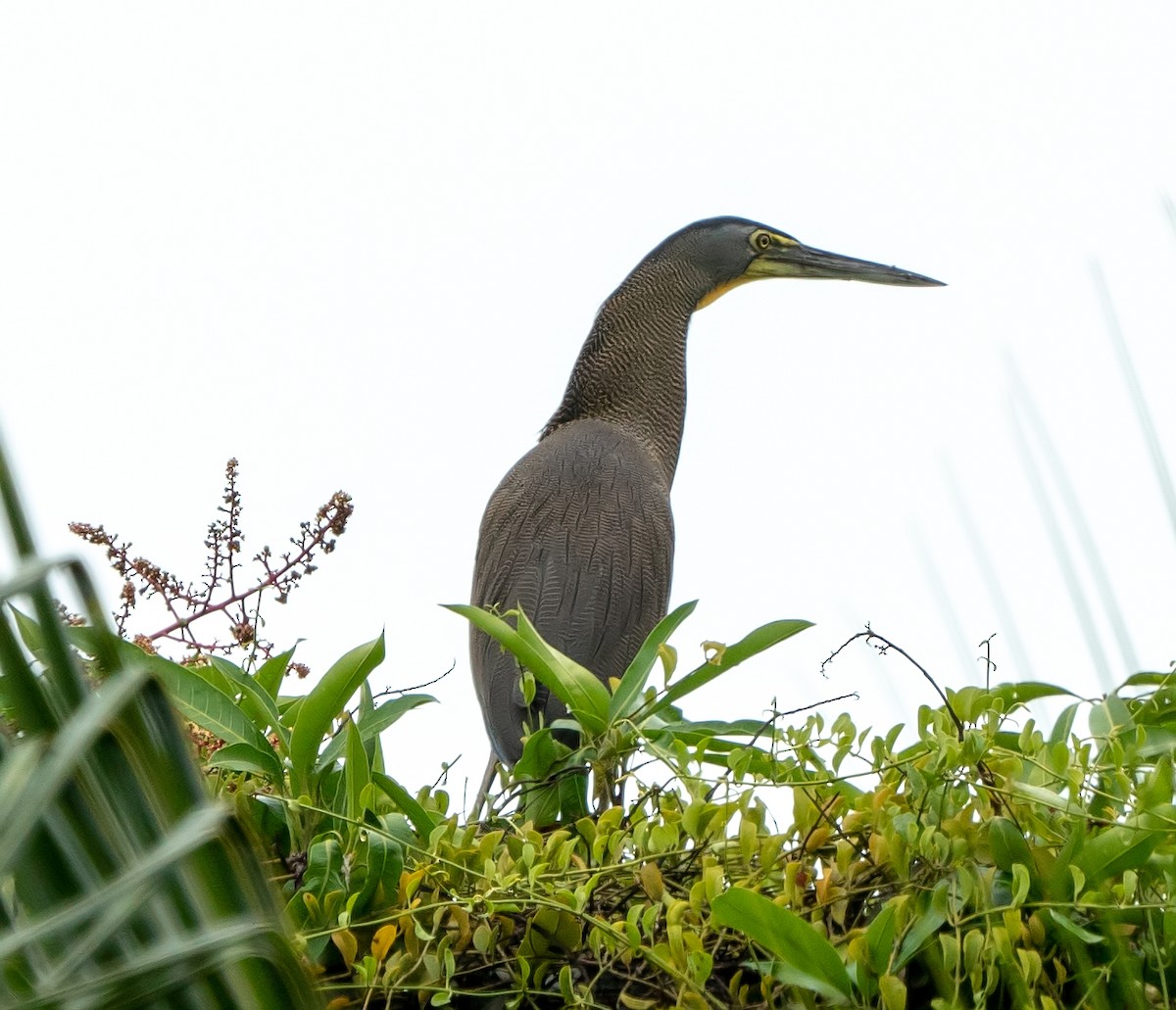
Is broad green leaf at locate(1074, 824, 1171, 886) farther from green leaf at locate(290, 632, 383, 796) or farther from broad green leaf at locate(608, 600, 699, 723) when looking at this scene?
green leaf at locate(290, 632, 383, 796)

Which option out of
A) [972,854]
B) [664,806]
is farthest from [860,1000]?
[664,806]

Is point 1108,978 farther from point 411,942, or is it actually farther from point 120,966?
point 120,966

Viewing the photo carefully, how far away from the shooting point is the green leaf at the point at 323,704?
125 cm

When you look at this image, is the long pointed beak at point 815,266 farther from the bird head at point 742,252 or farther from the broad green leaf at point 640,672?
the broad green leaf at point 640,672

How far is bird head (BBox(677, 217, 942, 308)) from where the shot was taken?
4.85 m

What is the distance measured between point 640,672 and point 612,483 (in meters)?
2.27

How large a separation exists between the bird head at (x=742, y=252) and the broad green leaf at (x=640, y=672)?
12.0 ft

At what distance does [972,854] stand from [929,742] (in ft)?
0.32

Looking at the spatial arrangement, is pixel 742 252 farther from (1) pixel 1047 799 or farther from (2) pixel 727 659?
(1) pixel 1047 799

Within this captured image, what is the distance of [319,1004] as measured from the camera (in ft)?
1.76

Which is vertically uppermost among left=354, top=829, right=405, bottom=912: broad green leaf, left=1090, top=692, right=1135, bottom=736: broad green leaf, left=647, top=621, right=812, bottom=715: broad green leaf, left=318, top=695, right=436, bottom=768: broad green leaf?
left=318, top=695, right=436, bottom=768: broad green leaf

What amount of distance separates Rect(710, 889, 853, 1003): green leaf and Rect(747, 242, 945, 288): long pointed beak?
3984 millimetres

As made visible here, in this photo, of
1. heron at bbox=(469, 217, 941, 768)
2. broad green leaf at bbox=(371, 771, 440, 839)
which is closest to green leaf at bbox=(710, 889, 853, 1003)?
broad green leaf at bbox=(371, 771, 440, 839)

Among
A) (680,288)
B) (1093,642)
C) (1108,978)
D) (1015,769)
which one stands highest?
(680,288)
